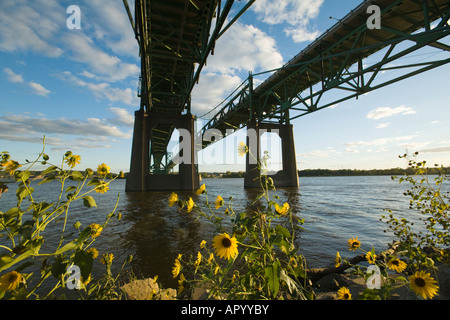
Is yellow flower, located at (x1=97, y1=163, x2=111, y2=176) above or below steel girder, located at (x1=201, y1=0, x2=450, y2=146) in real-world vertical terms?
below

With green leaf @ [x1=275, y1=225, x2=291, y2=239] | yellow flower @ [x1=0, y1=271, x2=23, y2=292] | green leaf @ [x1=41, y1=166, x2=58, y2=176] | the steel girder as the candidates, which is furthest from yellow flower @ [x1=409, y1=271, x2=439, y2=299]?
the steel girder

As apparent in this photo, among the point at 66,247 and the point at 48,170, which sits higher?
the point at 48,170

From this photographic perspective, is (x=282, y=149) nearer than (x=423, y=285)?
No

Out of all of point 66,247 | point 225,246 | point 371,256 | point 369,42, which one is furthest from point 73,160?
point 369,42

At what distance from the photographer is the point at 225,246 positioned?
115 cm

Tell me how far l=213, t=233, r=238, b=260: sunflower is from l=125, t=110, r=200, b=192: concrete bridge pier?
16.9 m

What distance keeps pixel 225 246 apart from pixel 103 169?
2.95ft

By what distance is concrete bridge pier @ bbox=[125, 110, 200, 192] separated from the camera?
17031 mm

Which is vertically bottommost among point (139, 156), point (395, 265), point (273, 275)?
point (395, 265)

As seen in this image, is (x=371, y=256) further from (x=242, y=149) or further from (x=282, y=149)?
(x=282, y=149)

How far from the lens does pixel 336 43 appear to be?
1253 centimetres

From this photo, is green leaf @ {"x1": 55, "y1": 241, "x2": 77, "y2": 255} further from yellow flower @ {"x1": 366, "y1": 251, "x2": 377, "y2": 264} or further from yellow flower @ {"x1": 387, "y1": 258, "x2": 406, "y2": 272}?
yellow flower @ {"x1": 387, "y1": 258, "x2": 406, "y2": 272}
